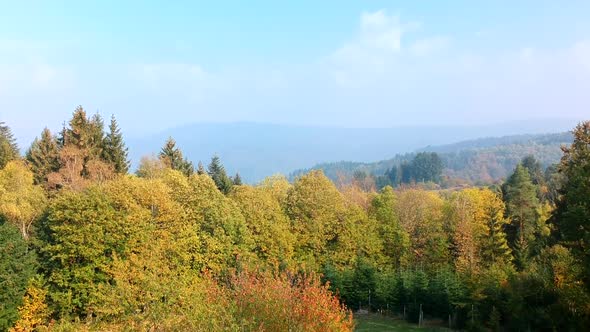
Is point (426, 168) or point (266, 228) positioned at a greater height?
point (266, 228)

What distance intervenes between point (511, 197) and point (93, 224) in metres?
41.6

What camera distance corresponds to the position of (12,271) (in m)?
27.5

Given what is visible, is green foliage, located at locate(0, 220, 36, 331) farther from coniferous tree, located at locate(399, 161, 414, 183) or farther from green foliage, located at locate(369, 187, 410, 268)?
coniferous tree, located at locate(399, 161, 414, 183)

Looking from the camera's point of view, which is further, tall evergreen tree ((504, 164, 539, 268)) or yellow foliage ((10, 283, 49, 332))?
tall evergreen tree ((504, 164, 539, 268))

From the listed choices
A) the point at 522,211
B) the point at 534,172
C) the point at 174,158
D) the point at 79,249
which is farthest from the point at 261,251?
the point at 534,172

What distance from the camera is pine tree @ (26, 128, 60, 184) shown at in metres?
47.0

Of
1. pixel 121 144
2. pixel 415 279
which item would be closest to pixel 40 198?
pixel 121 144

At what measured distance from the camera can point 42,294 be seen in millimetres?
29078

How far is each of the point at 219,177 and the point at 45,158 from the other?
2129cm

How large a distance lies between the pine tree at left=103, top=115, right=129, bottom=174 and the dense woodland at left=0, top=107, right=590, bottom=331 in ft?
0.53

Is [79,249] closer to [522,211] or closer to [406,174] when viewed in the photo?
[522,211]

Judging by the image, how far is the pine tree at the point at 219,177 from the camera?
197 ft

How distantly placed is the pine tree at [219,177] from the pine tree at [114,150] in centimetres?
1242

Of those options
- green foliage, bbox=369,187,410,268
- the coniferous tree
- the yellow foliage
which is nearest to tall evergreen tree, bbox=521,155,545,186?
green foliage, bbox=369,187,410,268
